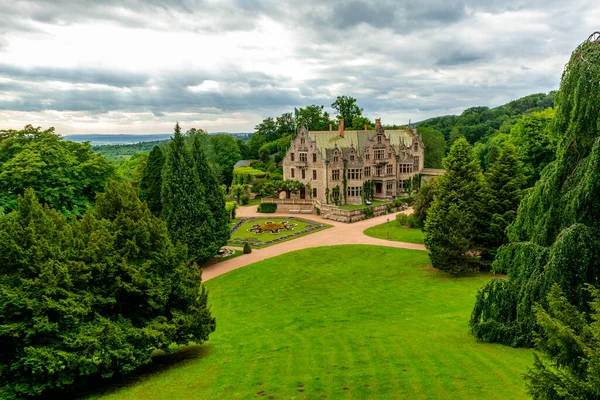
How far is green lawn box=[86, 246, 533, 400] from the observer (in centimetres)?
1163

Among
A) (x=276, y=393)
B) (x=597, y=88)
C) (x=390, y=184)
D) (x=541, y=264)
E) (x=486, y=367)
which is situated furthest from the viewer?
(x=390, y=184)

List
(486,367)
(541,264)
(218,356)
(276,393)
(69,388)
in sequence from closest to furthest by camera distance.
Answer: (541,264) < (276,393) < (486,367) < (69,388) < (218,356)

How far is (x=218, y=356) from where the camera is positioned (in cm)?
1622

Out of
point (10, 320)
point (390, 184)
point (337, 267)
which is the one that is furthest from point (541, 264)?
point (390, 184)

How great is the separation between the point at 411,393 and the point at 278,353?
6120mm

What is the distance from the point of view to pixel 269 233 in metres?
47.3

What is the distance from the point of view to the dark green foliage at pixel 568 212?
29.7ft

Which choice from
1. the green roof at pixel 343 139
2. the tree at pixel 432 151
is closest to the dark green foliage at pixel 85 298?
the green roof at pixel 343 139

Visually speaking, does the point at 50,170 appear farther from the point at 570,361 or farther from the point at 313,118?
the point at 313,118

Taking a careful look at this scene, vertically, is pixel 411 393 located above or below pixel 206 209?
below

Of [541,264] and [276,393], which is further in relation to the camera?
[276,393]

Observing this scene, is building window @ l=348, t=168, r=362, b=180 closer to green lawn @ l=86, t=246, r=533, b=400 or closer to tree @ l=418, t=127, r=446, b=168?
tree @ l=418, t=127, r=446, b=168

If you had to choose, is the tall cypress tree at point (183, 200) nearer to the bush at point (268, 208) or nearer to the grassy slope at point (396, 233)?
the grassy slope at point (396, 233)

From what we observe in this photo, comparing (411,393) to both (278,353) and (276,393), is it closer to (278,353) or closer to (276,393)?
(276,393)
